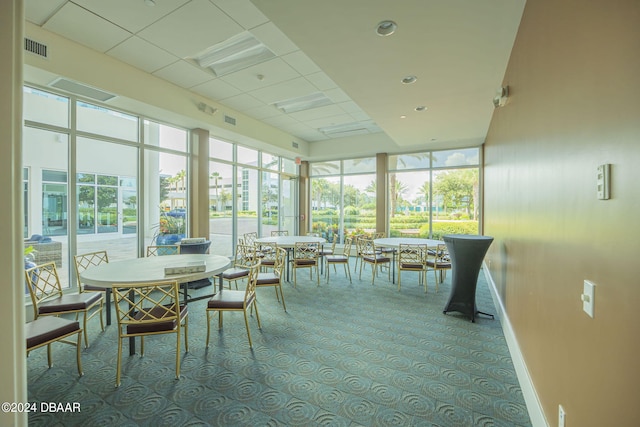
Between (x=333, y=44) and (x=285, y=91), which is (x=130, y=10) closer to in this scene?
(x=333, y=44)

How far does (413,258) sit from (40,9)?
616 cm

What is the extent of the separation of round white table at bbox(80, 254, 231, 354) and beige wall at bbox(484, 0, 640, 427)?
2.83 m

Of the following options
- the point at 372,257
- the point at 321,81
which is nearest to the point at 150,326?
the point at 372,257

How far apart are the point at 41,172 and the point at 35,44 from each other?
1.67 metres

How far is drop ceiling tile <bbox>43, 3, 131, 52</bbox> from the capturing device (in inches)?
125

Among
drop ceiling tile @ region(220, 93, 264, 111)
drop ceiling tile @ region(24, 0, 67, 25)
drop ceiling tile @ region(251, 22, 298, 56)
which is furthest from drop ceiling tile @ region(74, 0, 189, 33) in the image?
drop ceiling tile @ region(220, 93, 264, 111)

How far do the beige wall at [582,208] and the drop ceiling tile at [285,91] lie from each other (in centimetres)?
337

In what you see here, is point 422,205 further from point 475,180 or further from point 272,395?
point 272,395

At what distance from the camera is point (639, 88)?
0.89 metres

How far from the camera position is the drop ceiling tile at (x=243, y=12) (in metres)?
3.00

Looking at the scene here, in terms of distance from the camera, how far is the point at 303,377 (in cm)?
251

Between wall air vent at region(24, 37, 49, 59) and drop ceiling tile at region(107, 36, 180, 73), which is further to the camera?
drop ceiling tile at region(107, 36, 180, 73)

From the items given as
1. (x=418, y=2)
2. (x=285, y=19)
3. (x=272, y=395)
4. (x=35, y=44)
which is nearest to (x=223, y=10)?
(x=285, y=19)

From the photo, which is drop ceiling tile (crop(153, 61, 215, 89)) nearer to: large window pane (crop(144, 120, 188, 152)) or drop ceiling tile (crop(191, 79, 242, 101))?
drop ceiling tile (crop(191, 79, 242, 101))
